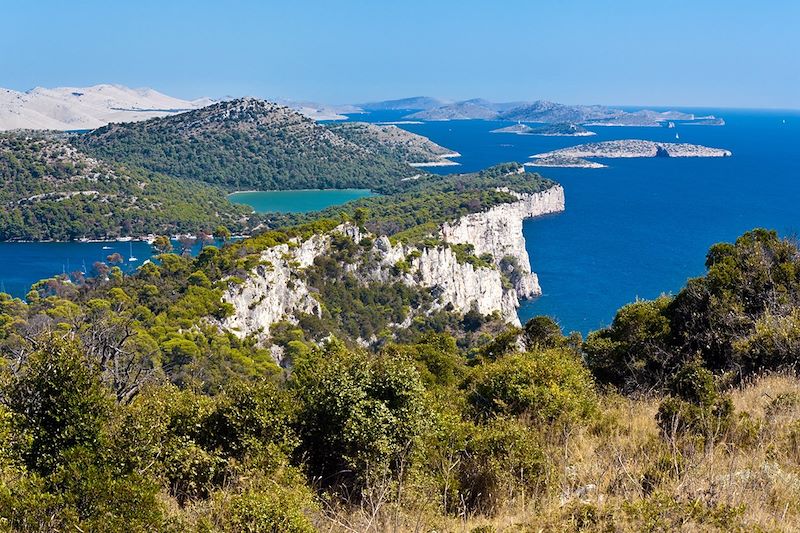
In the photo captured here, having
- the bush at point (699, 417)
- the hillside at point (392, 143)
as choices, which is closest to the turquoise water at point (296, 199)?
the hillside at point (392, 143)

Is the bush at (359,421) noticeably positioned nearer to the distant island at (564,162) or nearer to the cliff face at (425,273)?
the cliff face at (425,273)

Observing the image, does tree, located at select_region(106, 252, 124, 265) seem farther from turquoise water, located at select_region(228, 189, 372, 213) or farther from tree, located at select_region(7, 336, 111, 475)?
tree, located at select_region(7, 336, 111, 475)

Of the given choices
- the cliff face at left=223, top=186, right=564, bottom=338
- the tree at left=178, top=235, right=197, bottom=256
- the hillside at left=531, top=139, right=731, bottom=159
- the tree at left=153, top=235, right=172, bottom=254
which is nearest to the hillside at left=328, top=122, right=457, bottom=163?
the hillside at left=531, top=139, right=731, bottom=159

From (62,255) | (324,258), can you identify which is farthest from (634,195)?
(62,255)

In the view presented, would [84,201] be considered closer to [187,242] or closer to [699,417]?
[187,242]

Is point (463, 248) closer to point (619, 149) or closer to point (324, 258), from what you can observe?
point (324, 258)

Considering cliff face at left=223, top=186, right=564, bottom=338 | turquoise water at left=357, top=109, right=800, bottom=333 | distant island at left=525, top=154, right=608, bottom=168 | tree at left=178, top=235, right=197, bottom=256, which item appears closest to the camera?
cliff face at left=223, top=186, right=564, bottom=338
